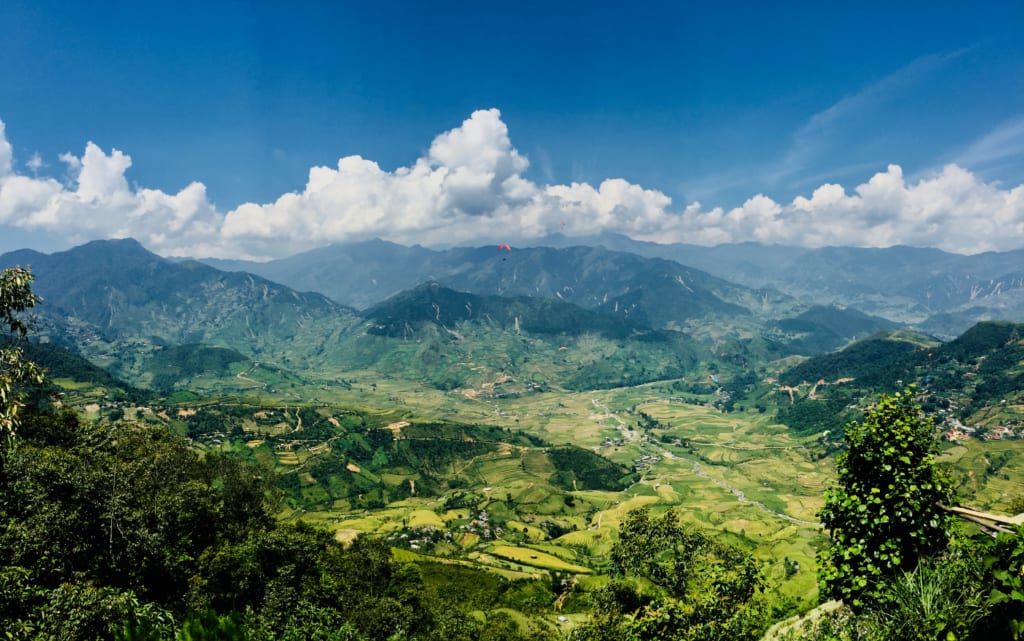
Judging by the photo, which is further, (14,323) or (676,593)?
(676,593)

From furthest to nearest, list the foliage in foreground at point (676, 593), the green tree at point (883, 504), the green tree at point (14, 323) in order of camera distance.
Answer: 1. the foliage in foreground at point (676, 593)
2. the green tree at point (14, 323)
3. the green tree at point (883, 504)

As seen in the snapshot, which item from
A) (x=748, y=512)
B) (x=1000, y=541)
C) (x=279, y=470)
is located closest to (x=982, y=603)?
(x=1000, y=541)

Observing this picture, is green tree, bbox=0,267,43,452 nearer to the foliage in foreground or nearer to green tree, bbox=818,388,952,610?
green tree, bbox=818,388,952,610

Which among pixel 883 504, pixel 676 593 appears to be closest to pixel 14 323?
pixel 883 504

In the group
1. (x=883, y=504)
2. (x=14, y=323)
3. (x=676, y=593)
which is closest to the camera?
(x=883, y=504)

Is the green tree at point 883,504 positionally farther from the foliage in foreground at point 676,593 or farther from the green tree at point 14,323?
the green tree at point 14,323

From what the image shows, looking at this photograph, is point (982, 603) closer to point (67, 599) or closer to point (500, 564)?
point (67, 599)

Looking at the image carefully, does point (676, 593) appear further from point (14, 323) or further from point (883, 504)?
point (14, 323)

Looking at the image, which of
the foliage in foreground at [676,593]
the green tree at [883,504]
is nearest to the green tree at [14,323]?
the green tree at [883,504]
